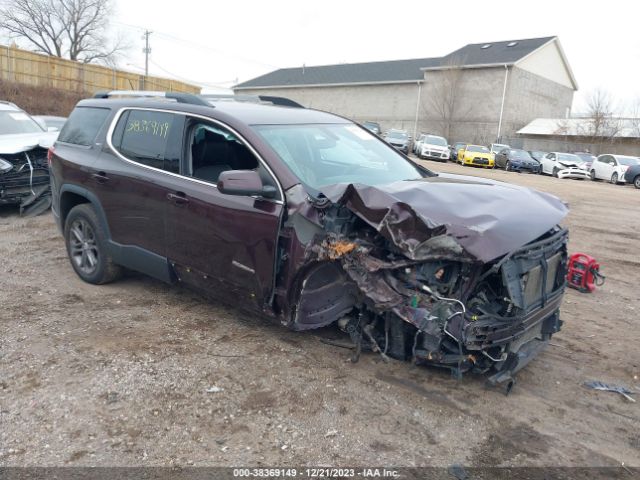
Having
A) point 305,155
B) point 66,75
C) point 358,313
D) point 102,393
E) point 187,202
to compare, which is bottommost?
point 102,393

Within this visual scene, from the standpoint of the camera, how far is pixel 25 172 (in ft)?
29.3

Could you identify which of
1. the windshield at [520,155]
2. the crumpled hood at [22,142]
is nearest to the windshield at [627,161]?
the windshield at [520,155]

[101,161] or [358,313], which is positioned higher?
[101,161]

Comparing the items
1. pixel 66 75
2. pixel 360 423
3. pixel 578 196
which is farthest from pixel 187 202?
pixel 66 75

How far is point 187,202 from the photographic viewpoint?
4.44m

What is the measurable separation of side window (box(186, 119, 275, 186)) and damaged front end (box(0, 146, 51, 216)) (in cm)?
552

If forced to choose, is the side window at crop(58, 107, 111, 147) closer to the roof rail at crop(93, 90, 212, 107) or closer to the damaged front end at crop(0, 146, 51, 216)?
the roof rail at crop(93, 90, 212, 107)

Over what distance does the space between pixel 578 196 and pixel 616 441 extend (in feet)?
50.3

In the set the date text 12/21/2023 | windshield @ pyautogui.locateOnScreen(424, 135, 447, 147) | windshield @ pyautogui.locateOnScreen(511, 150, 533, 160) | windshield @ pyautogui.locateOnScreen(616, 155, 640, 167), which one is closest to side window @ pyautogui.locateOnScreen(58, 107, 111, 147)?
the date text 12/21/2023

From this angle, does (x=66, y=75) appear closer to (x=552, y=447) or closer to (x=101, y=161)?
(x=101, y=161)

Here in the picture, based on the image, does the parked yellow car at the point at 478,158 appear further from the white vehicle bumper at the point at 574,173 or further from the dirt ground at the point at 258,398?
the dirt ground at the point at 258,398

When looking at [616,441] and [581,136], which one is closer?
[616,441]

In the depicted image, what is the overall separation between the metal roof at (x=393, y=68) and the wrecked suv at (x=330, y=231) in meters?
44.9

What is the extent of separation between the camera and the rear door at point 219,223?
157 inches
